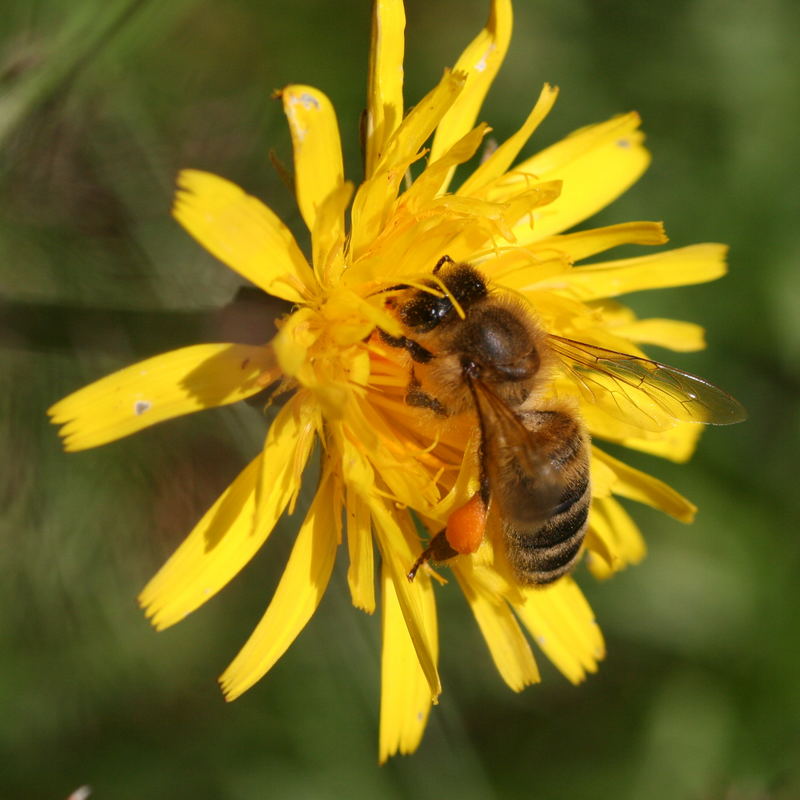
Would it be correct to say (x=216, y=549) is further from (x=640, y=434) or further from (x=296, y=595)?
(x=640, y=434)

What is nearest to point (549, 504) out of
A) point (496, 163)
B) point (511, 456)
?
point (511, 456)

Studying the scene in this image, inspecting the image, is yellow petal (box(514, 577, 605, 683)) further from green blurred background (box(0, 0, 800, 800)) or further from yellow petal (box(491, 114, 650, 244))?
yellow petal (box(491, 114, 650, 244))

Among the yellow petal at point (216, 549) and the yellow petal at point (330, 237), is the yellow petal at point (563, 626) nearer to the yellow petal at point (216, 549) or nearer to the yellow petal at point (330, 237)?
the yellow petal at point (216, 549)

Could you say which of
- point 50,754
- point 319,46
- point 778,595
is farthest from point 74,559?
point 778,595

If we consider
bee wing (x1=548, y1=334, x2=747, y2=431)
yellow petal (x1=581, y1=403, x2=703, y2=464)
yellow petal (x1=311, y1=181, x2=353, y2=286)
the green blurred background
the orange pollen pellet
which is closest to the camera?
yellow petal (x1=311, y1=181, x2=353, y2=286)

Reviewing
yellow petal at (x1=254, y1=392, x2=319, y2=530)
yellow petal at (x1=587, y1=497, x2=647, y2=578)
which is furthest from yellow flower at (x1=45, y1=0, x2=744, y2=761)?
yellow petal at (x1=587, y1=497, x2=647, y2=578)

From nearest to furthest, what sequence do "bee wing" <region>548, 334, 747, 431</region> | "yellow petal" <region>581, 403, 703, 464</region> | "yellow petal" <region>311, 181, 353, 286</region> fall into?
"yellow petal" <region>311, 181, 353, 286</region>
"bee wing" <region>548, 334, 747, 431</region>
"yellow petal" <region>581, 403, 703, 464</region>
